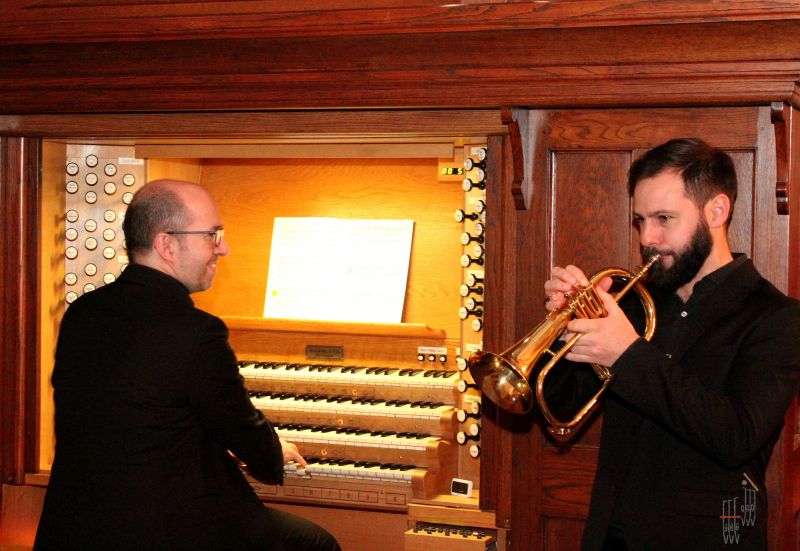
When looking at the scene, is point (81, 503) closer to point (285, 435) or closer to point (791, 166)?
point (285, 435)

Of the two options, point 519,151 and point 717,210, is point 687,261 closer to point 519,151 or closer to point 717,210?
point 717,210

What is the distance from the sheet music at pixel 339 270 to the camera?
4.46 metres

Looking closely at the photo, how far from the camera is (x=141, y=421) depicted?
2787 millimetres

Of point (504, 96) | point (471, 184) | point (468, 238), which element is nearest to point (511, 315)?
point (468, 238)

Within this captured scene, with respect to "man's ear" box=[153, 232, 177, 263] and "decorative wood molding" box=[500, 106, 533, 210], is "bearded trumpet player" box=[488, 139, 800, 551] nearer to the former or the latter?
"decorative wood molding" box=[500, 106, 533, 210]

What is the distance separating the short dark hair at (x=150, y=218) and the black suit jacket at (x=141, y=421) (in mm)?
144

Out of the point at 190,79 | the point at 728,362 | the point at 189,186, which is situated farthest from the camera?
the point at 190,79

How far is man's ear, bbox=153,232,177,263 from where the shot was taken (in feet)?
10.1

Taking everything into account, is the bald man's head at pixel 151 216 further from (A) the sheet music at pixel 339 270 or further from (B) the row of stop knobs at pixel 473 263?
(A) the sheet music at pixel 339 270

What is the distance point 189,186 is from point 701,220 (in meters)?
1.58

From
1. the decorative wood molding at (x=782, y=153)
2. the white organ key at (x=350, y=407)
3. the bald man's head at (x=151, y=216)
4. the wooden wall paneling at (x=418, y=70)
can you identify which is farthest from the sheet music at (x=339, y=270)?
the decorative wood molding at (x=782, y=153)

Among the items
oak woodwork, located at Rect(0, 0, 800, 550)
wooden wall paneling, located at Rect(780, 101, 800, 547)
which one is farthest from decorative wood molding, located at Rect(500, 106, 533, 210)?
wooden wall paneling, located at Rect(780, 101, 800, 547)

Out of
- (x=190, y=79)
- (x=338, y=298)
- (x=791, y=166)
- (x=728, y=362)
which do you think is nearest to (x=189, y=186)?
(x=190, y=79)

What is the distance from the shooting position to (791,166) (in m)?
3.36
